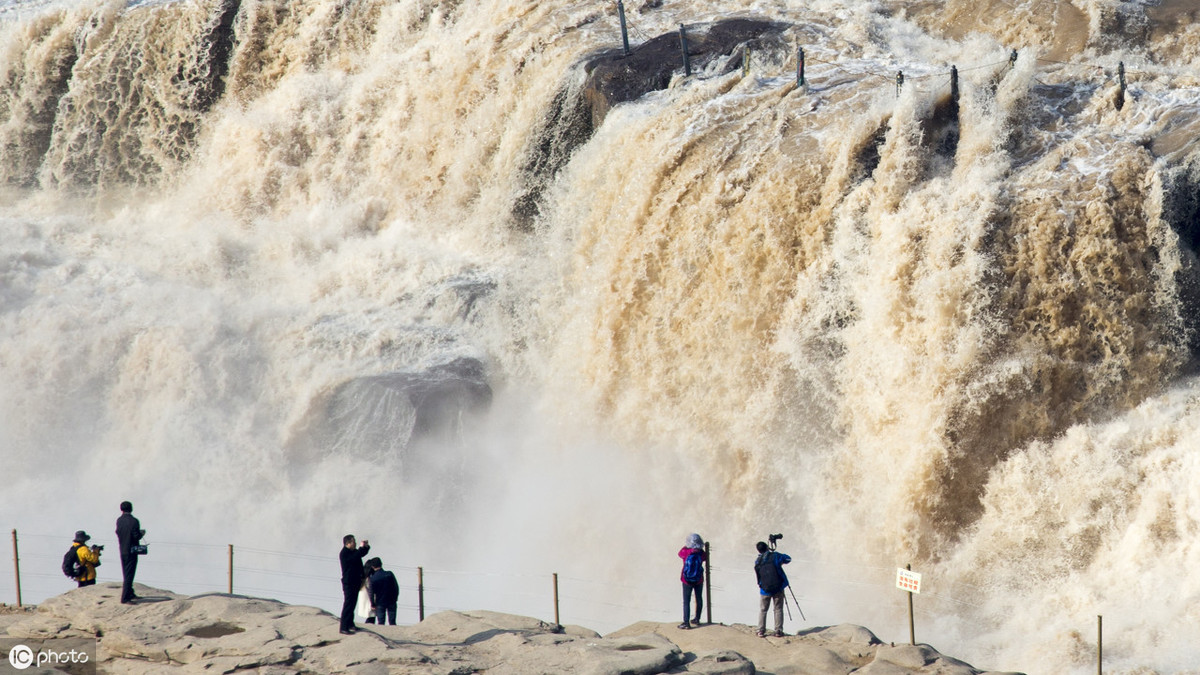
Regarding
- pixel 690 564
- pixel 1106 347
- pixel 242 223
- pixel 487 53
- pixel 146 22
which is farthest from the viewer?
pixel 146 22

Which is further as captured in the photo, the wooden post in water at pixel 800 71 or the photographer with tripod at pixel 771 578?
the wooden post in water at pixel 800 71

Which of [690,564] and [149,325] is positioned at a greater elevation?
[149,325]

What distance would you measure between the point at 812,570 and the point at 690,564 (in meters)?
4.61

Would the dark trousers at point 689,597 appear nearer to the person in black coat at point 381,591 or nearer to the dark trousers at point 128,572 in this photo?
the person in black coat at point 381,591

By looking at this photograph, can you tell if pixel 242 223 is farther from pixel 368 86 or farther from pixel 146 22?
pixel 146 22

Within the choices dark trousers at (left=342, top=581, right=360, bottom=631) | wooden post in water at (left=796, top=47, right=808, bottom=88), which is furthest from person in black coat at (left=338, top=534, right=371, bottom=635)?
wooden post in water at (left=796, top=47, right=808, bottom=88)

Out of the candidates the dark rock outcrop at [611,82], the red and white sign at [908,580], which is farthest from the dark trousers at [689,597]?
the dark rock outcrop at [611,82]

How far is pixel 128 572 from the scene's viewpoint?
10992 mm

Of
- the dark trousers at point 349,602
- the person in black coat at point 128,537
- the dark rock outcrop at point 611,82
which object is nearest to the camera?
the dark trousers at point 349,602

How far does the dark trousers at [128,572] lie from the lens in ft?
35.9

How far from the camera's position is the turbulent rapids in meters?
14.2

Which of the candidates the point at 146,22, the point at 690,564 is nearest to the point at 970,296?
the point at 690,564

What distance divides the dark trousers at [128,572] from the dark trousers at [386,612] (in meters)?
2.07

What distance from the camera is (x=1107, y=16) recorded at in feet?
61.8
